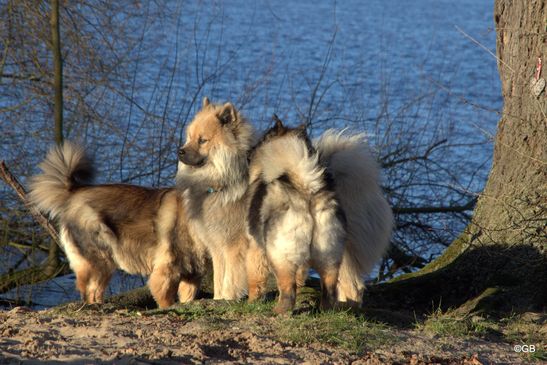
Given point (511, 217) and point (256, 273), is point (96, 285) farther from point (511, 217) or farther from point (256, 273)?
point (511, 217)

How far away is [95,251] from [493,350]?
12.2ft

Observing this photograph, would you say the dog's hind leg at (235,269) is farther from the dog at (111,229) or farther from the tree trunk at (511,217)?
the tree trunk at (511,217)

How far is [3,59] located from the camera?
408 inches

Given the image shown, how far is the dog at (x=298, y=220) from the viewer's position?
5.36 metres

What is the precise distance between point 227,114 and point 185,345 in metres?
2.78

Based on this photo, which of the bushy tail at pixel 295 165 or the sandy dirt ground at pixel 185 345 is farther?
the bushy tail at pixel 295 165

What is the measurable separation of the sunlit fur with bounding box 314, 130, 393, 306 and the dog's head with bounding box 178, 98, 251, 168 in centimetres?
115

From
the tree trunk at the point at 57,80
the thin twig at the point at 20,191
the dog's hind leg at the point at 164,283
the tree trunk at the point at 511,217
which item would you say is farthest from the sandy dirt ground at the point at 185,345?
the tree trunk at the point at 57,80

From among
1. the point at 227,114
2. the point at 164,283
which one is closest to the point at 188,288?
the point at 164,283

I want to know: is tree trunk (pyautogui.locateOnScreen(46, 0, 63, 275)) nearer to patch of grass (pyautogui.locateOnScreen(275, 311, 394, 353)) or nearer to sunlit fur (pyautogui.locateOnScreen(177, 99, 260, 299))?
sunlit fur (pyautogui.locateOnScreen(177, 99, 260, 299))

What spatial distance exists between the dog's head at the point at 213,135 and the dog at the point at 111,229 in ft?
1.62

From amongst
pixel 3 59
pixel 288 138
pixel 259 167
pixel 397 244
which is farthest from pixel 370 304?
pixel 3 59

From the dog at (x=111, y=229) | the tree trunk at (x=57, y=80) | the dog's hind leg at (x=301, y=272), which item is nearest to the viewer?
the dog's hind leg at (x=301, y=272)

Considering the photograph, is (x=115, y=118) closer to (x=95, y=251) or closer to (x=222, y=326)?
(x=95, y=251)
